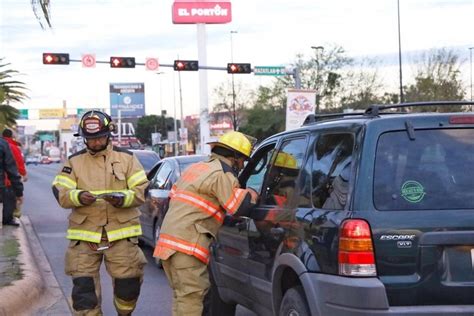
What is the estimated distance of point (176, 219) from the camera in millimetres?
5141

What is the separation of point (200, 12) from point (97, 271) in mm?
58978

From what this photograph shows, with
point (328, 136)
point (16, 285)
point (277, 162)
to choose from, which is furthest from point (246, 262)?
point (16, 285)

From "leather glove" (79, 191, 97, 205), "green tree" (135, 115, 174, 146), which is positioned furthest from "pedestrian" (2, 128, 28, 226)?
"green tree" (135, 115, 174, 146)

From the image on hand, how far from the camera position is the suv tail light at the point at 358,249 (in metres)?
3.99

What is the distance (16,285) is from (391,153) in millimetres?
4922

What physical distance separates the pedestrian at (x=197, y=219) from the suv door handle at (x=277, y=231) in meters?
0.25

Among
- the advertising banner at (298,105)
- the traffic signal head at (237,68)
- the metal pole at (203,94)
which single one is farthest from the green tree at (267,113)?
the advertising banner at (298,105)

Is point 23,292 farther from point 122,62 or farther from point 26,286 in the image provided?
point 122,62

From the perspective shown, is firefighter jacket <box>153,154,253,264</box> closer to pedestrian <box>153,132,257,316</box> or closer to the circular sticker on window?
pedestrian <box>153,132,257,316</box>

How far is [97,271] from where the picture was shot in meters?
5.64

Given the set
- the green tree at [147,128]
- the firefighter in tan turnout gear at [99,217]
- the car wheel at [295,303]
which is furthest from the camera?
the green tree at [147,128]

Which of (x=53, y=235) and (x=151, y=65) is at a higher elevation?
(x=151, y=65)

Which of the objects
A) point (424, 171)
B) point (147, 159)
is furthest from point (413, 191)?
point (147, 159)

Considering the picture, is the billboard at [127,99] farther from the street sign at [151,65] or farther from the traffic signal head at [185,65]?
the traffic signal head at [185,65]
